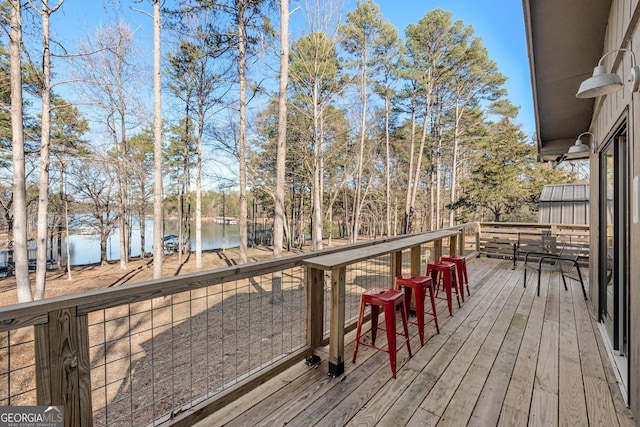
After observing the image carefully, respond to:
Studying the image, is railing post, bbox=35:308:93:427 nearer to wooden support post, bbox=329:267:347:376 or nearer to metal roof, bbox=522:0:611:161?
wooden support post, bbox=329:267:347:376

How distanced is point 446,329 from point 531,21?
2966 mm

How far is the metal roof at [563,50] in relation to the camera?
2.47 meters

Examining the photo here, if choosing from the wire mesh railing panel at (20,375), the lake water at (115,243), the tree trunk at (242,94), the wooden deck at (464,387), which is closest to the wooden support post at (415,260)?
the wooden deck at (464,387)

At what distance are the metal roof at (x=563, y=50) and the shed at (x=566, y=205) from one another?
6.15 metres

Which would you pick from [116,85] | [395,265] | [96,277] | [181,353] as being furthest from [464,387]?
[96,277]

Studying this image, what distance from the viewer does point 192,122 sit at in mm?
12617

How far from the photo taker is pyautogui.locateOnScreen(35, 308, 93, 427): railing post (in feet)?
3.63

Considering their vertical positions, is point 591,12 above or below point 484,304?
above

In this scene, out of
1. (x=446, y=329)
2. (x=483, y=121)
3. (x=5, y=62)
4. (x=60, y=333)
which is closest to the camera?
(x=60, y=333)

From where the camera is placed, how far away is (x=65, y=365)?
1165mm

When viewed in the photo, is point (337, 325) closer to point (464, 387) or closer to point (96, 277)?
point (464, 387)

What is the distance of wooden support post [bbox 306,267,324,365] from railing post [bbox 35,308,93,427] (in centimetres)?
136

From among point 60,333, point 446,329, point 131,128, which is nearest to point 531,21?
point 446,329

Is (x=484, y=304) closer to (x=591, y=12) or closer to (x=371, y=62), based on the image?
(x=591, y=12)
